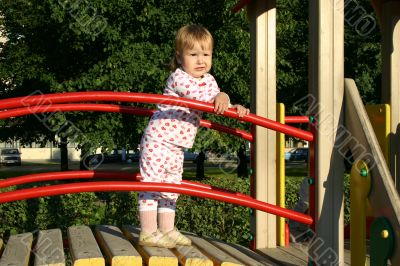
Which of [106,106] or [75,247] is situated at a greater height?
[106,106]

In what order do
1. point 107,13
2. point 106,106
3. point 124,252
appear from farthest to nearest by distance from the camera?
1. point 107,13
2. point 106,106
3. point 124,252

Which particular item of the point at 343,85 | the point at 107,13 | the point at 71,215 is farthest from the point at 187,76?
the point at 107,13

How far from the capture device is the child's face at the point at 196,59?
3639 millimetres

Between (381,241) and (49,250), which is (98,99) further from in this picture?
(381,241)

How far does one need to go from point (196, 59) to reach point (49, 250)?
4.89ft

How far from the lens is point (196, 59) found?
3639mm

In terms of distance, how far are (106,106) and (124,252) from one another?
1.34m

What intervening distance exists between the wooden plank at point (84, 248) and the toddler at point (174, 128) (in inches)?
13.8

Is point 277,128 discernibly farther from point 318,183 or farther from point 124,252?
point 124,252

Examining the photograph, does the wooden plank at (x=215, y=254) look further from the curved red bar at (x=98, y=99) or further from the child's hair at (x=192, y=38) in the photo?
the child's hair at (x=192, y=38)

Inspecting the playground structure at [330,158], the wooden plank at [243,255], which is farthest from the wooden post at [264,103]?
the wooden plank at [243,255]

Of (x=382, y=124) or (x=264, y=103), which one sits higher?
(x=264, y=103)

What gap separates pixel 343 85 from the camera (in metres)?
3.69

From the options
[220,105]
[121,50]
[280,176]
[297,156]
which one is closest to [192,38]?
[220,105]
